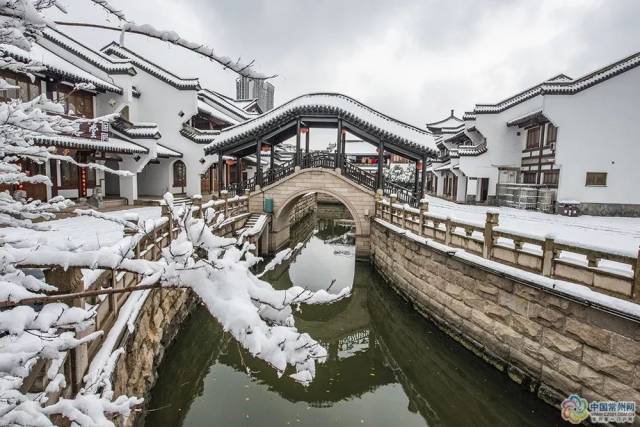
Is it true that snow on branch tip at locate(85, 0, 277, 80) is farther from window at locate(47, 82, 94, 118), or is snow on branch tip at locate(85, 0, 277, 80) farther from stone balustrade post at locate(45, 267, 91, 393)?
window at locate(47, 82, 94, 118)

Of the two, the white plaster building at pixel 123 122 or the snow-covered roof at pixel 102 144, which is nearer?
the snow-covered roof at pixel 102 144

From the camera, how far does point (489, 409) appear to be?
275 inches

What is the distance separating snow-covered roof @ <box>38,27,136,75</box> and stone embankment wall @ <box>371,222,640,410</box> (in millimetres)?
18208

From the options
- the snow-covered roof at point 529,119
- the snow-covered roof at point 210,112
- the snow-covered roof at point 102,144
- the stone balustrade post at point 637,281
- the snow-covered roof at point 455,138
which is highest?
the snow-covered roof at point 210,112

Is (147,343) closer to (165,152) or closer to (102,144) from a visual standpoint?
(102,144)

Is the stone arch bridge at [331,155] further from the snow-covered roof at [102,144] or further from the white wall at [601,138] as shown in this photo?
the white wall at [601,138]

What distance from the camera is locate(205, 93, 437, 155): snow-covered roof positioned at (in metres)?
18.6

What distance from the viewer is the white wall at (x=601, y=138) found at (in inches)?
737

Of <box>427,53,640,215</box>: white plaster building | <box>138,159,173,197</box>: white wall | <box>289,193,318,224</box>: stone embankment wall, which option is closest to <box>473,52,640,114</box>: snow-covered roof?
<box>427,53,640,215</box>: white plaster building

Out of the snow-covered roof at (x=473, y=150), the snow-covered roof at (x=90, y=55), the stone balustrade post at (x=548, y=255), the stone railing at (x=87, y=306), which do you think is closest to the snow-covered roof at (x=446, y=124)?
the snow-covered roof at (x=473, y=150)

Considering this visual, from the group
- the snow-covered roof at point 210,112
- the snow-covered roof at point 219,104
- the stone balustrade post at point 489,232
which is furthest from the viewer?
the snow-covered roof at point 219,104

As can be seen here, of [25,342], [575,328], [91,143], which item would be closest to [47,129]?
[25,342]

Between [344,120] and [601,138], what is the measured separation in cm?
1434

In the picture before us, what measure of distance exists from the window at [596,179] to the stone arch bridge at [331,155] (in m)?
A: 9.04
